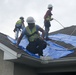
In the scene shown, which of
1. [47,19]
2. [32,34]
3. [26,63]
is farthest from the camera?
[47,19]

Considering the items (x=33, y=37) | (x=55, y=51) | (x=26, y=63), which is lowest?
(x=26, y=63)

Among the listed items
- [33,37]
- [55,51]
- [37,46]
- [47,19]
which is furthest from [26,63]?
[47,19]

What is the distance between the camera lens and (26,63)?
23.4 feet

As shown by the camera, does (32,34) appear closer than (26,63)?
No

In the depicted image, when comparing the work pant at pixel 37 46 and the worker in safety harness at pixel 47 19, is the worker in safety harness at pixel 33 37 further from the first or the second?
the worker in safety harness at pixel 47 19

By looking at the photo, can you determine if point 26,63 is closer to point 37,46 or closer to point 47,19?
point 37,46

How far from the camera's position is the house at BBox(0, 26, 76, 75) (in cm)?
652

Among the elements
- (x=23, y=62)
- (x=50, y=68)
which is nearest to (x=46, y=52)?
(x=50, y=68)

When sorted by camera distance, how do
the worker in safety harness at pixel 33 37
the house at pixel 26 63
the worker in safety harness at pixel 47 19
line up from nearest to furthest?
the house at pixel 26 63 < the worker in safety harness at pixel 33 37 < the worker in safety harness at pixel 47 19

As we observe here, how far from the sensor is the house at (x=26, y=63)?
6.52 meters

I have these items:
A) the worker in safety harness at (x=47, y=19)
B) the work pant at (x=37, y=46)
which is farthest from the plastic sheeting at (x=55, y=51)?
the worker in safety harness at (x=47, y=19)

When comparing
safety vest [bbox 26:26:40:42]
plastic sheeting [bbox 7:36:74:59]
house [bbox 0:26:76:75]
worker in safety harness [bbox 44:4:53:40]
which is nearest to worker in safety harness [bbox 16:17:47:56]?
safety vest [bbox 26:26:40:42]

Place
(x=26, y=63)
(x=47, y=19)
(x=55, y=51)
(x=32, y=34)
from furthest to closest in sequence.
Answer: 1. (x=47, y=19)
2. (x=55, y=51)
3. (x=32, y=34)
4. (x=26, y=63)

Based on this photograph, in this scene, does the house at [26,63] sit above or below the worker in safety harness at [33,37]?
below
